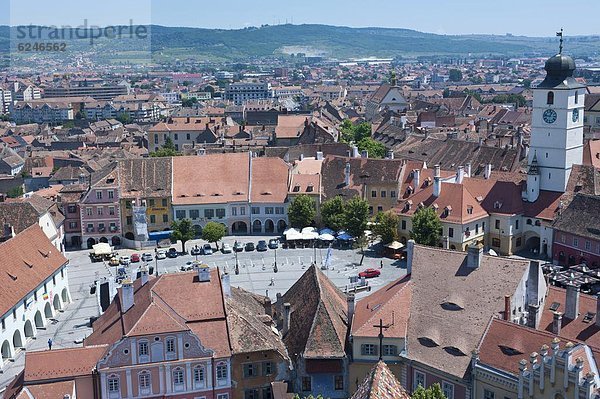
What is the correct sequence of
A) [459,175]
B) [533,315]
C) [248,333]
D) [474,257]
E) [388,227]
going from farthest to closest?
[459,175] < [388,227] < [474,257] < [248,333] < [533,315]

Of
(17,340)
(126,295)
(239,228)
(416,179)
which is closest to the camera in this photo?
(126,295)

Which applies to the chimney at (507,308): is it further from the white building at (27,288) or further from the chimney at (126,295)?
the white building at (27,288)

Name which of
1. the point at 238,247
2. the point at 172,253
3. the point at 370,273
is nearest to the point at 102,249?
the point at 172,253

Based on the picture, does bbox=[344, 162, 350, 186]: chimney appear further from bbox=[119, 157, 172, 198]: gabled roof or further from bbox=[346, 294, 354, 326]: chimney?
bbox=[346, 294, 354, 326]: chimney

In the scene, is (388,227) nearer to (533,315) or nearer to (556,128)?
(556,128)

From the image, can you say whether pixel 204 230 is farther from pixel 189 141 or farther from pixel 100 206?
pixel 189 141

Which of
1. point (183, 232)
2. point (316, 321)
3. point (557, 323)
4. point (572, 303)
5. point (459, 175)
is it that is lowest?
point (183, 232)

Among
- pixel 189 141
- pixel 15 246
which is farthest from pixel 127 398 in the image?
pixel 189 141

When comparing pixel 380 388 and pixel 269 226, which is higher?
pixel 380 388
